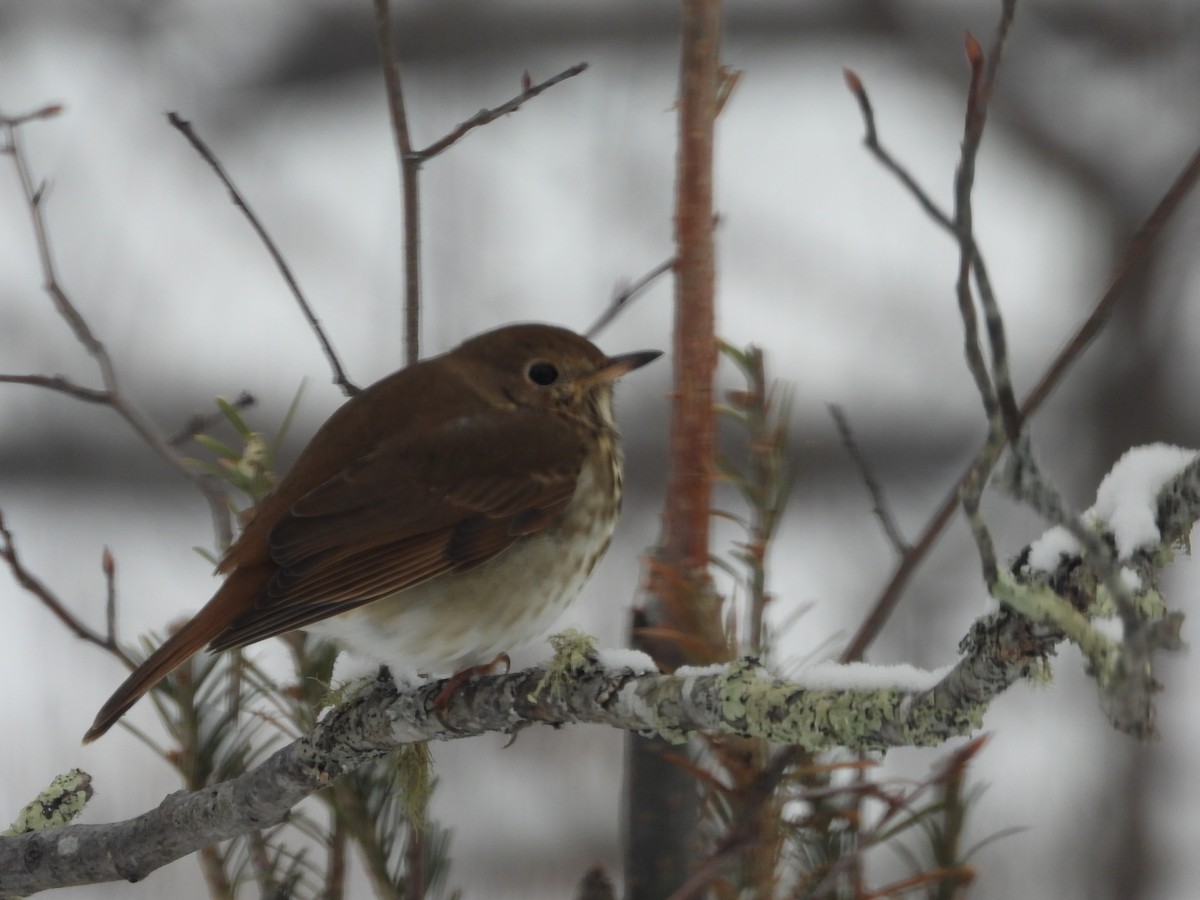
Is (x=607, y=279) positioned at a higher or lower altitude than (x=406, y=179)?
higher

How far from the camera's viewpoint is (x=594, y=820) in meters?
4.24

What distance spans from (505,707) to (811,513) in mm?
3036

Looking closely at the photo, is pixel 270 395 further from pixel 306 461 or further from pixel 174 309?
pixel 306 461

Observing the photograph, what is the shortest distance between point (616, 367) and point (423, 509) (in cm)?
48

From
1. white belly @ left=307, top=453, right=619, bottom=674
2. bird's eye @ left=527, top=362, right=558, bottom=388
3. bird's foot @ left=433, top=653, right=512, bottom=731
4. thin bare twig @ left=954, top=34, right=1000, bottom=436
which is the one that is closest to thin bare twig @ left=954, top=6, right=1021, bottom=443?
thin bare twig @ left=954, top=34, right=1000, bottom=436

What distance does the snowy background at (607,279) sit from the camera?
4402mm

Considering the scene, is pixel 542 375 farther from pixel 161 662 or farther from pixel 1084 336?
pixel 1084 336

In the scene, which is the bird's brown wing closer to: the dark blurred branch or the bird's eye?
the bird's eye

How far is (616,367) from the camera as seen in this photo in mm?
2619

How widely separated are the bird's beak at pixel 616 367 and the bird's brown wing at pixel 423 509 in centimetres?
12

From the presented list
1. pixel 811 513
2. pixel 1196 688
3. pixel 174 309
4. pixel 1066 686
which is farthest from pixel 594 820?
pixel 174 309

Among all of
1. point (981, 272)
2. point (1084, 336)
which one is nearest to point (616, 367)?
point (1084, 336)

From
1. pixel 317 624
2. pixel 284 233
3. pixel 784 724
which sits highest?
pixel 284 233

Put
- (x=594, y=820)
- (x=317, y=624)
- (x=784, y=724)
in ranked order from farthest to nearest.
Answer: (x=594, y=820), (x=317, y=624), (x=784, y=724)
